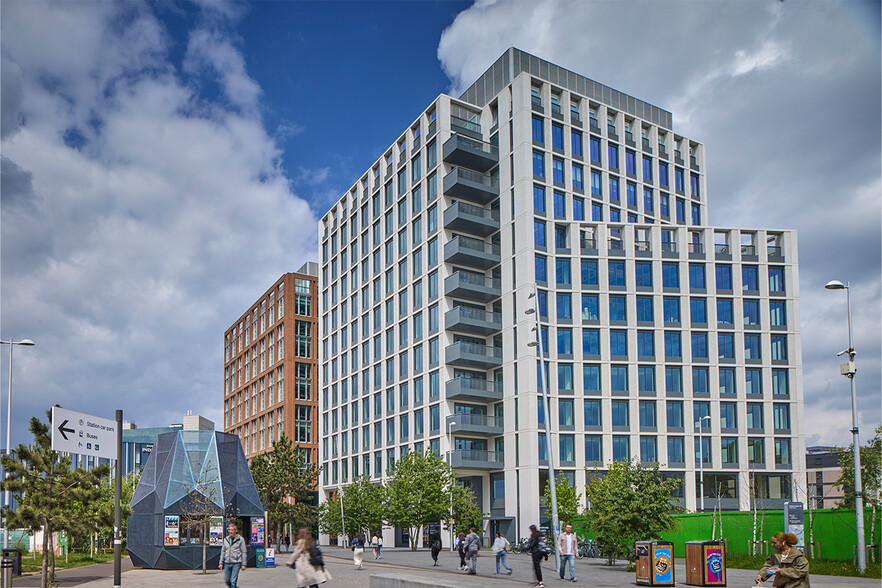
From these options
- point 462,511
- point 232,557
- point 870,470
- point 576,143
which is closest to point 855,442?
point 870,470

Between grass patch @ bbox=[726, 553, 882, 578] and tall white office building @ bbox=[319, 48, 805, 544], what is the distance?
1052 inches

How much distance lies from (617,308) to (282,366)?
49.4 m

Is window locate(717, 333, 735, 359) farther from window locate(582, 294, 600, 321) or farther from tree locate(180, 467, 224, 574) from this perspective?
tree locate(180, 467, 224, 574)

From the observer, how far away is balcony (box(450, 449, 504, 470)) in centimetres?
6181

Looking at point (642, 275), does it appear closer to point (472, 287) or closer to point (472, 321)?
point (472, 287)

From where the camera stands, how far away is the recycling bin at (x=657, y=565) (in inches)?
957

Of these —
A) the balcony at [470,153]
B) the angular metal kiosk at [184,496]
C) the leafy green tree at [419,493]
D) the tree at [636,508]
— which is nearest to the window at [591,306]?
the balcony at [470,153]

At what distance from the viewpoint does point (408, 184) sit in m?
74.9

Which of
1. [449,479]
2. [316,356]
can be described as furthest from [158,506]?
[316,356]

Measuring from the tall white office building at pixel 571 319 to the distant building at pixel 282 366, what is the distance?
27598mm

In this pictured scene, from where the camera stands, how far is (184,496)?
1529 inches

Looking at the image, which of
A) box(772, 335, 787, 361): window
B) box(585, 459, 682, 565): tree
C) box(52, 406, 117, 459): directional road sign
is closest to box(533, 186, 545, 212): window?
box(772, 335, 787, 361): window

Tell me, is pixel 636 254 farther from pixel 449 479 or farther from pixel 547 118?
pixel 449 479

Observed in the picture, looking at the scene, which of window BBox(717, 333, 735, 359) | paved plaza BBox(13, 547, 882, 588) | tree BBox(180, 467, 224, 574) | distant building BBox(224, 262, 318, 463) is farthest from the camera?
distant building BBox(224, 262, 318, 463)
